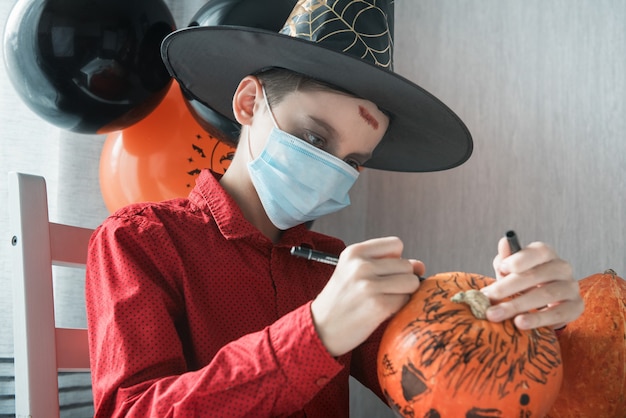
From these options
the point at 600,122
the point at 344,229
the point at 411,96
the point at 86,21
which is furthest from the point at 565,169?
the point at 86,21

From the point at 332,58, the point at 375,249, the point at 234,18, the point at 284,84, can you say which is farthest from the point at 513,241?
the point at 234,18

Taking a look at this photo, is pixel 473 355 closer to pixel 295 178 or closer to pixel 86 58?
pixel 295 178

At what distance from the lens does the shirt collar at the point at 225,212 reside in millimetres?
1176

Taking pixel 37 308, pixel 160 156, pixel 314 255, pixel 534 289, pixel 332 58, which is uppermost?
pixel 332 58

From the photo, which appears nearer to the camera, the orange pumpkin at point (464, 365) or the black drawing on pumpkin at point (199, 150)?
the orange pumpkin at point (464, 365)

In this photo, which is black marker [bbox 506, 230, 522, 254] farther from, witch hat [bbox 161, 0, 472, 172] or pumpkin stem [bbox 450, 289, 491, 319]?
witch hat [bbox 161, 0, 472, 172]

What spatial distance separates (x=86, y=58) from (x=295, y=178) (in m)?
Result: 0.56

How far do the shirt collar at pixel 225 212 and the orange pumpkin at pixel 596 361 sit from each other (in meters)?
0.52

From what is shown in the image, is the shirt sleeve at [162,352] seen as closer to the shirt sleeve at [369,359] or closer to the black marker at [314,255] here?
the black marker at [314,255]

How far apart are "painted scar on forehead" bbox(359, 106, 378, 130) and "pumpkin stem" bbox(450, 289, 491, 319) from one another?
0.47 m

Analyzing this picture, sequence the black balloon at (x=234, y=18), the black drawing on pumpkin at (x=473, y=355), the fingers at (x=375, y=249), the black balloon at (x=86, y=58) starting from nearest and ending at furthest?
1. the black drawing on pumpkin at (x=473, y=355)
2. the fingers at (x=375, y=249)
3. the black balloon at (x=86, y=58)
4. the black balloon at (x=234, y=18)

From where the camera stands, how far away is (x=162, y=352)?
95cm

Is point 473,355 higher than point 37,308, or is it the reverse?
point 473,355

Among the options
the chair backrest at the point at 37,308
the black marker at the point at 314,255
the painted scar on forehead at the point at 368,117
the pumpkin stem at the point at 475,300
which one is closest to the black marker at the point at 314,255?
the black marker at the point at 314,255
